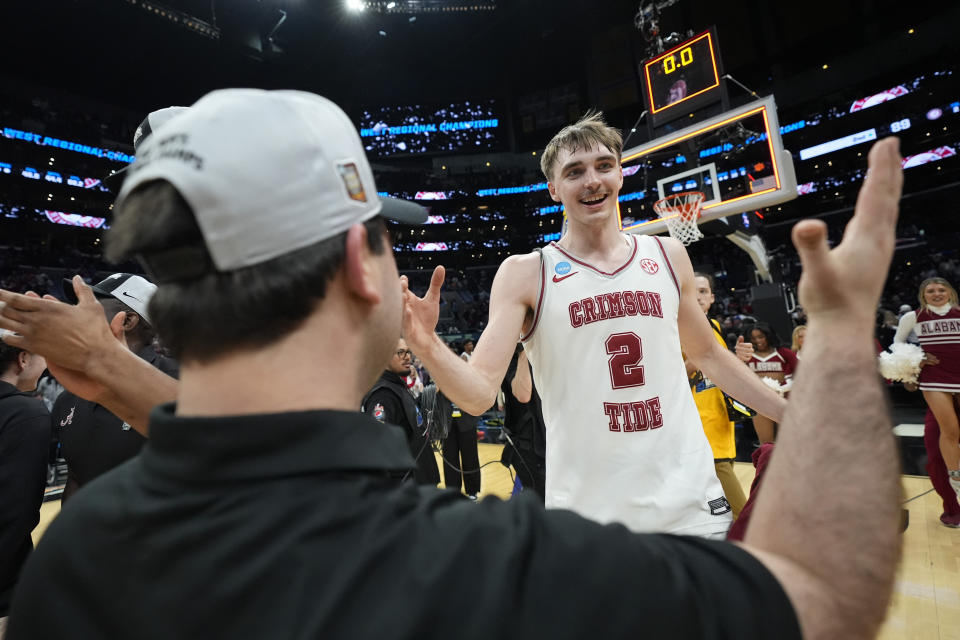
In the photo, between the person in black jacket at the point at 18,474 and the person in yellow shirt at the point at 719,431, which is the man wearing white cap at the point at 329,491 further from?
the person in yellow shirt at the point at 719,431

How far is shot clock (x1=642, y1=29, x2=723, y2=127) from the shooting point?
8.79 m

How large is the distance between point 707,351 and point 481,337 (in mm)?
972

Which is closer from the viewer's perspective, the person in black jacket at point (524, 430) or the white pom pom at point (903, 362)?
the person in black jacket at point (524, 430)

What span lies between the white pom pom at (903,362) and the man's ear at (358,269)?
627cm

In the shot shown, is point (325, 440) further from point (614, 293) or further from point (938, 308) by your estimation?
point (938, 308)

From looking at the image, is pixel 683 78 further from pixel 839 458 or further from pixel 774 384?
pixel 839 458

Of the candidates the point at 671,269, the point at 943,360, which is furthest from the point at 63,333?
the point at 943,360

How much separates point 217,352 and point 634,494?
1.58 meters

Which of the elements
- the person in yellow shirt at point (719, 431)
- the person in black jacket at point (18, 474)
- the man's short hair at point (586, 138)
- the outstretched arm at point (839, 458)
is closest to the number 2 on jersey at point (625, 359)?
the man's short hair at point (586, 138)

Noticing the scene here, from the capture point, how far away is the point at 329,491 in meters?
0.59

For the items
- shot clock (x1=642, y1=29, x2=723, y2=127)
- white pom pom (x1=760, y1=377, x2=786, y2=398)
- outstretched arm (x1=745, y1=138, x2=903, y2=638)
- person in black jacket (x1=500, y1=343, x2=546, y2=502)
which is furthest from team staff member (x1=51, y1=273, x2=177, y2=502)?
shot clock (x1=642, y1=29, x2=723, y2=127)

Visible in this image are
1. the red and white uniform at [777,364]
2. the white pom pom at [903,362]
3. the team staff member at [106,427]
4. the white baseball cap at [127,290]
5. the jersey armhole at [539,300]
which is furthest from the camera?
the red and white uniform at [777,364]

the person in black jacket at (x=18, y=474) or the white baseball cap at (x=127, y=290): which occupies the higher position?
the white baseball cap at (x=127, y=290)

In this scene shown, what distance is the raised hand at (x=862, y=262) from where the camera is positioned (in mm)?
711
